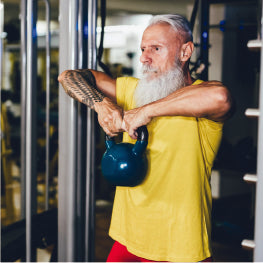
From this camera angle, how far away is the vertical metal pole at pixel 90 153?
188cm

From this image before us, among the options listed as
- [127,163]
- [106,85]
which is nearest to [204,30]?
[106,85]

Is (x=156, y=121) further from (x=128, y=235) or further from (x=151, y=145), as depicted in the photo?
(x=128, y=235)

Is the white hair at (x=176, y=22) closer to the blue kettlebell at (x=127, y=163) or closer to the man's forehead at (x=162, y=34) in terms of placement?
the man's forehead at (x=162, y=34)

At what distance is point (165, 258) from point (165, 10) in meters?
5.64

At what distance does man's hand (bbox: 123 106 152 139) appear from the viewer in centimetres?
132

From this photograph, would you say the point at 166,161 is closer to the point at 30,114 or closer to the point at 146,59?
the point at 146,59

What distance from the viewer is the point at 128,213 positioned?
4.70ft

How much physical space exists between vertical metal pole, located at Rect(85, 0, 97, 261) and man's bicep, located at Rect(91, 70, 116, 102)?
0.27 metres

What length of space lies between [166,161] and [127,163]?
0.16 m

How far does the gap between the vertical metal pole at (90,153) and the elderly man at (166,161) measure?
0.48m

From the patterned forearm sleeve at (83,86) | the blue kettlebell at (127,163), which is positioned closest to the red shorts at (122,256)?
the blue kettlebell at (127,163)

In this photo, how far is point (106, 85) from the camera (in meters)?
1.63

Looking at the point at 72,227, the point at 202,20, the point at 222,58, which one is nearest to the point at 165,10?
the point at 222,58

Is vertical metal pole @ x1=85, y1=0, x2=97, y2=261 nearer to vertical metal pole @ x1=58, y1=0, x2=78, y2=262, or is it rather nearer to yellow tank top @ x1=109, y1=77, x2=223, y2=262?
vertical metal pole @ x1=58, y1=0, x2=78, y2=262
